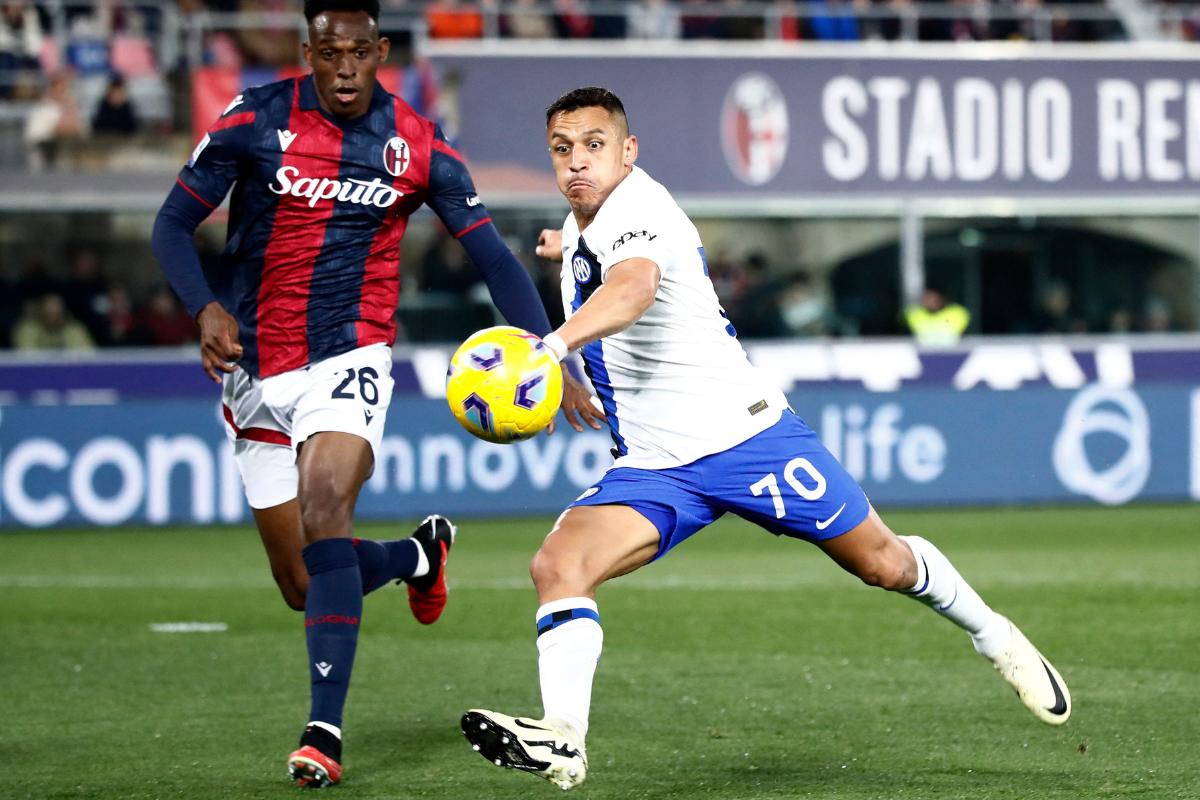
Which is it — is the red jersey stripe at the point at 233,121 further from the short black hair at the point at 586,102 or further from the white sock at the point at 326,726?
the white sock at the point at 326,726

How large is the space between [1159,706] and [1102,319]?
52.1 ft

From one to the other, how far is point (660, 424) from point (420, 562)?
189 cm

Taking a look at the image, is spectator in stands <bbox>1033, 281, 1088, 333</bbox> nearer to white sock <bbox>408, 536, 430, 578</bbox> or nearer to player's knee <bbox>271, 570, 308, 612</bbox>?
white sock <bbox>408, 536, 430, 578</bbox>

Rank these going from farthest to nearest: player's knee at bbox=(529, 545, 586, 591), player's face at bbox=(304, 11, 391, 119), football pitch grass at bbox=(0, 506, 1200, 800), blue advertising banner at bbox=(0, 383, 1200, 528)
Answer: blue advertising banner at bbox=(0, 383, 1200, 528), player's face at bbox=(304, 11, 391, 119), football pitch grass at bbox=(0, 506, 1200, 800), player's knee at bbox=(529, 545, 586, 591)

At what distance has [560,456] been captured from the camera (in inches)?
599

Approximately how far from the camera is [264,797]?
5.14 metres

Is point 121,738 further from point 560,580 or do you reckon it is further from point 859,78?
point 859,78

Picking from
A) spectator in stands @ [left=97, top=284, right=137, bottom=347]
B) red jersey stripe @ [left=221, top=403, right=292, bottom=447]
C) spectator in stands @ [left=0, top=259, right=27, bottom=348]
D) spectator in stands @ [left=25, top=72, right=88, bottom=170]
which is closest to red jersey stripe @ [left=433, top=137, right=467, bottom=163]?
red jersey stripe @ [left=221, top=403, right=292, bottom=447]

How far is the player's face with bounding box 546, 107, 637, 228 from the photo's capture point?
5.08 metres

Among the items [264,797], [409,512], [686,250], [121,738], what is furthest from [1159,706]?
[409,512]

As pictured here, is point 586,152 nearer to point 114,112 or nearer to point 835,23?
point 114,112

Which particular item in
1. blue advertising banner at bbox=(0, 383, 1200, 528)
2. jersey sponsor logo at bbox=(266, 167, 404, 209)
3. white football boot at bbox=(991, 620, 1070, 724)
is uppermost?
jersey sponsor logo at bbox=(266, 167, 404, 209)

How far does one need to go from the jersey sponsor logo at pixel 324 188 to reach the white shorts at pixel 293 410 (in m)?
0.51

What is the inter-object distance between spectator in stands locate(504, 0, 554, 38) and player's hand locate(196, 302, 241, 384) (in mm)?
14545
